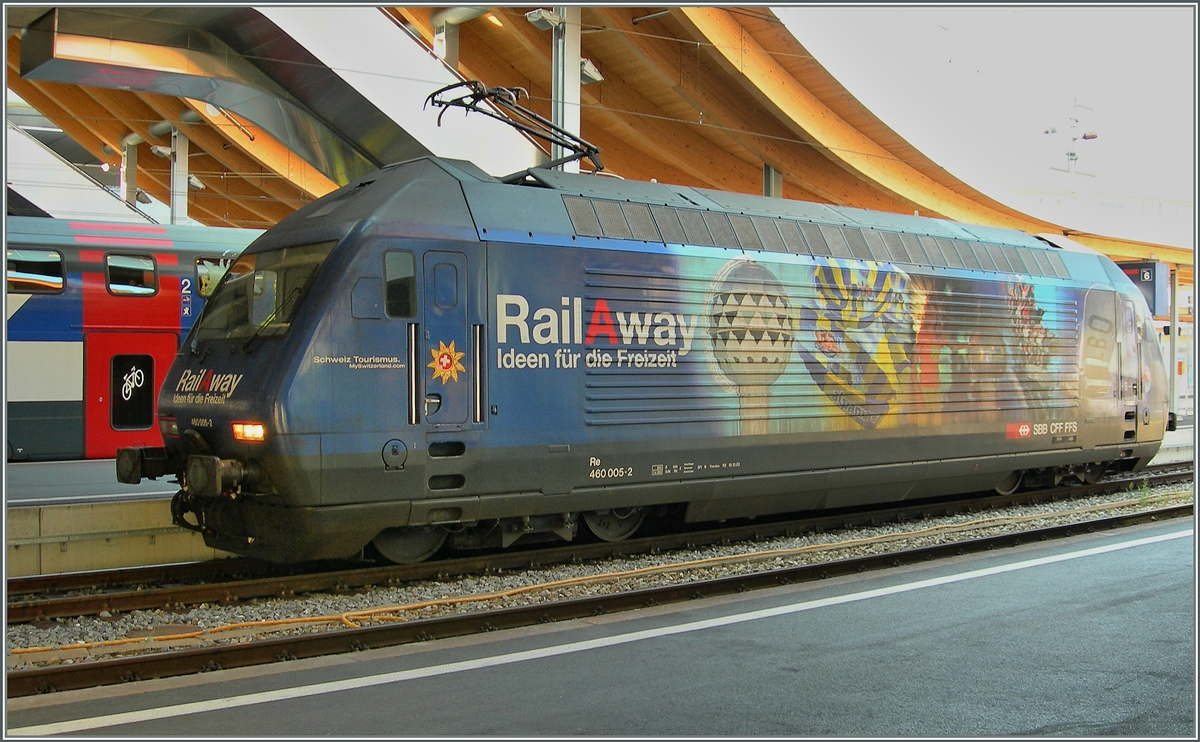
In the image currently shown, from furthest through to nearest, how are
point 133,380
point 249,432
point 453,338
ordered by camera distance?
point 133,380
point 453,338
point 249,432

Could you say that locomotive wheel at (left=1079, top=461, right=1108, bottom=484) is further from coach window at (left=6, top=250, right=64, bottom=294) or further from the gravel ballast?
coach window at (left=6, top=250, right=64, bottom=294)

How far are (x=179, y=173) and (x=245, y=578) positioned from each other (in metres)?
20.5

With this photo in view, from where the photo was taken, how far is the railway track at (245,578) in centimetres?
776

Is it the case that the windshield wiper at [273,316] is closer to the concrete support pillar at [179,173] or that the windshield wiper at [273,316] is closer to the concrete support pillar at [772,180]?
the concrete support pillar at [772,180]

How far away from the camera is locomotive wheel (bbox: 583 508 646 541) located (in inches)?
383

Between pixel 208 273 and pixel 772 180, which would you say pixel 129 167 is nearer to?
pixel 208 273

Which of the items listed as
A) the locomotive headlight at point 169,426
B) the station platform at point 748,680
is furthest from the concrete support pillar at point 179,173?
the station platform at point 748,680

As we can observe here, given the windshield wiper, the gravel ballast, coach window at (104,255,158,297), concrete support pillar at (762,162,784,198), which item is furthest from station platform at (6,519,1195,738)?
concrete support pillar at (762,162,784,198)

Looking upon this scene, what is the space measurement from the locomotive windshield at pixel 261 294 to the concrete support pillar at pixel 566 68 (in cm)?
775

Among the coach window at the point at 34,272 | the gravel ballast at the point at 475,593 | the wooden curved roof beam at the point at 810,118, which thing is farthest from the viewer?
the wooden curved roof beam at the point at 810,118

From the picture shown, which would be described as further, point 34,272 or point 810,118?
point 810,118

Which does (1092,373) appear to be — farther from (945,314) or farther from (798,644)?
(798,644)

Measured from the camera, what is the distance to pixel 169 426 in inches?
344

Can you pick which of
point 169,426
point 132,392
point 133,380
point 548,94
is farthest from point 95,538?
point 548,94
